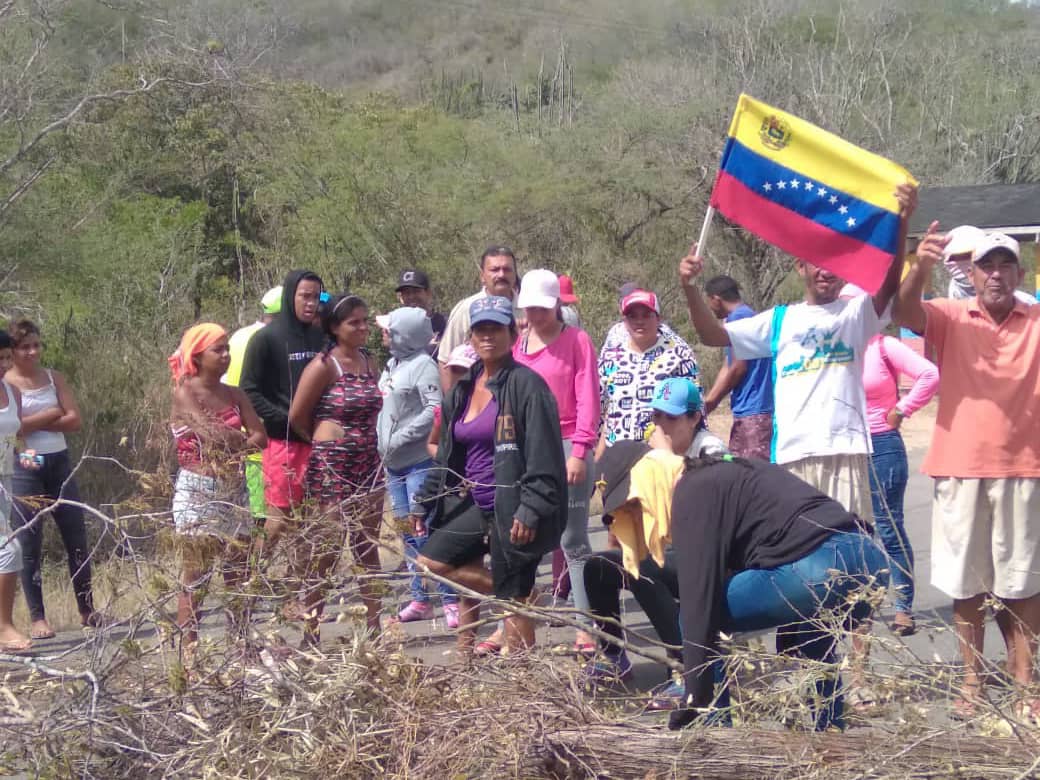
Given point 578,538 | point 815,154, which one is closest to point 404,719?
point 578,538

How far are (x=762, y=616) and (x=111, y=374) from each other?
889cm

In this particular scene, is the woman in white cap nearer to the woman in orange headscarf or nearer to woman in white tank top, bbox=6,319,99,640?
the woman in orange headscarf

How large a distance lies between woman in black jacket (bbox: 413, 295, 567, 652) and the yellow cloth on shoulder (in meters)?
0.42

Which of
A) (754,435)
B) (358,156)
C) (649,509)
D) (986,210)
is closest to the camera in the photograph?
(649,509)

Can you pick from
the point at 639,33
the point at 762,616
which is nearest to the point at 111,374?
the point at 762,616

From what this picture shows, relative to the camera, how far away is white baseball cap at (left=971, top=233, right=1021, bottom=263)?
205 inches

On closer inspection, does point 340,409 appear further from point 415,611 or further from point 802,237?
point 802,237

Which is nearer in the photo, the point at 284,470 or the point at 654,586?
the point at 654,586

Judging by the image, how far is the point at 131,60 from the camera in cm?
2005

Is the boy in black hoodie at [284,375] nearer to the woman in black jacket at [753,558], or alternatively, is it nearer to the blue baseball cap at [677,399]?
the blue baseball cap at [677,399]

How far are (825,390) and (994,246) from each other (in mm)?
944

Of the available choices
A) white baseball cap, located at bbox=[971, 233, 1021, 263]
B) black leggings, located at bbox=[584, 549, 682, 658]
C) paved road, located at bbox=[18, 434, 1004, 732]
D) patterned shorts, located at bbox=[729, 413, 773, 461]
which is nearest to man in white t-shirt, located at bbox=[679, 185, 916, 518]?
white baseball cap, located at bbox=[971, 233, 1021, 263]

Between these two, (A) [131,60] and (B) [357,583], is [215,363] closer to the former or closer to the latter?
(B) [357,583]

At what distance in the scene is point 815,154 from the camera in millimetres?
5863
